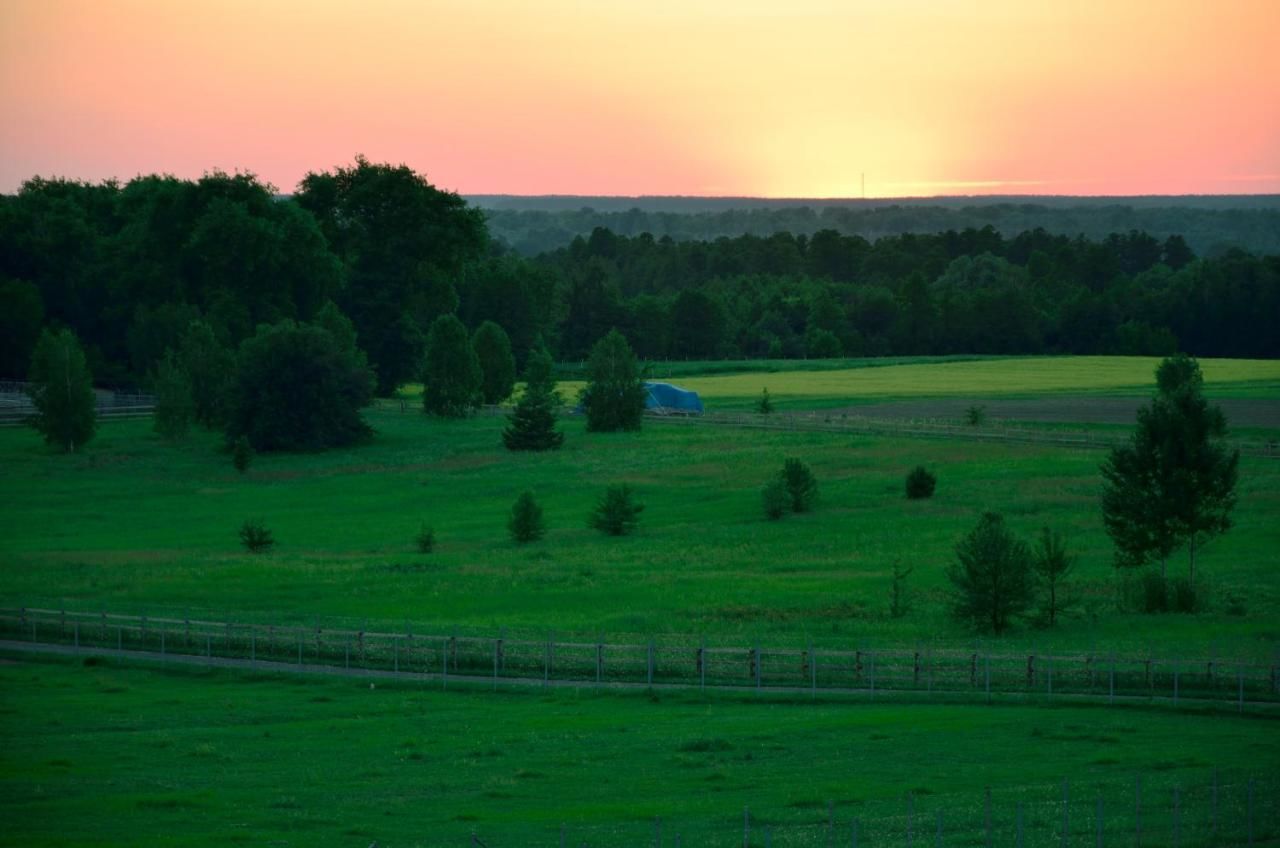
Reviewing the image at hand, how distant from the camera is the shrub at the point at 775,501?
265ft

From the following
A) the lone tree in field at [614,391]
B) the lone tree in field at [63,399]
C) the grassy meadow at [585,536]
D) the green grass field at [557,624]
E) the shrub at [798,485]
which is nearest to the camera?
the green grass field at [557,624]

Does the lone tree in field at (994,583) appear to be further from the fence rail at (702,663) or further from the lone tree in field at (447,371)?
the lone tree in field at (447,371)

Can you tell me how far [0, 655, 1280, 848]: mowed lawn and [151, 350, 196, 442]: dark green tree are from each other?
6843 centimetres

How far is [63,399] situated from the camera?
10975cm

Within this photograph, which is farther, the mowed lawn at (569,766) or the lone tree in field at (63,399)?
the lone tree in field at (63,399)

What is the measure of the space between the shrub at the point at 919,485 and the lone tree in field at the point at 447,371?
50052 mm

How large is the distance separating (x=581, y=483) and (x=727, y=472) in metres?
7.59

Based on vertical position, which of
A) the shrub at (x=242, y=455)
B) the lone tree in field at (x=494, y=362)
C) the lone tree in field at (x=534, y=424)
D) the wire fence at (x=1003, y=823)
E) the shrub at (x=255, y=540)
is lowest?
the shrub at (x=255, y=540)

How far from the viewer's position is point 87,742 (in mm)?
40969

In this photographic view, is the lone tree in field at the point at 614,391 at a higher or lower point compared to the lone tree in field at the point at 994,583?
higher

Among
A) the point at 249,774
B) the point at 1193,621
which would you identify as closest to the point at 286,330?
the point at 1193,621

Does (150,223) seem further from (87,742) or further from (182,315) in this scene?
(87,742)

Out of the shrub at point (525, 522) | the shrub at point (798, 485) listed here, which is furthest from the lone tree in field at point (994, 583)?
the shrub at point (798, 485)

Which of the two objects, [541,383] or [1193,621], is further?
[541,383]
